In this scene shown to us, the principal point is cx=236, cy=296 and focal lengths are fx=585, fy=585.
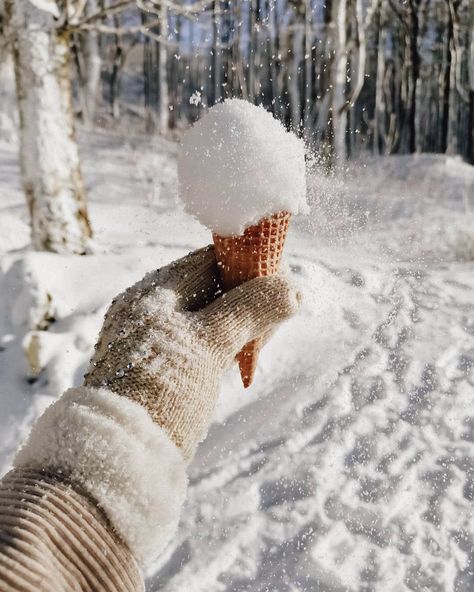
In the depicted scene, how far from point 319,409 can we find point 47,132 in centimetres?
323

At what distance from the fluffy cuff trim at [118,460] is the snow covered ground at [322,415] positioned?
135 centimetres

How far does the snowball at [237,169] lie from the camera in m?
1.30

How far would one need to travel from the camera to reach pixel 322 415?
11.1 ft

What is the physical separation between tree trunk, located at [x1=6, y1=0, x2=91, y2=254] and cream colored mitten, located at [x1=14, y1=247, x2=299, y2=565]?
3.86 metres

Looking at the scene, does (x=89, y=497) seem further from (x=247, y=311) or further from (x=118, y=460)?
(x=247, y=311)

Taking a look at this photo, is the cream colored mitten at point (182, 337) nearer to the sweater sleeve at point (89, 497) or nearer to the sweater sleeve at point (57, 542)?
the sweater sleeve at point (89, 497)

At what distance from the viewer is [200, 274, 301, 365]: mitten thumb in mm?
1242

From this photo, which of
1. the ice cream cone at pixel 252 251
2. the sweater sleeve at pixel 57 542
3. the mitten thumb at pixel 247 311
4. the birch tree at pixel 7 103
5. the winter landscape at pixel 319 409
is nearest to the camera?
the sweater sleeve at pixel 57 542

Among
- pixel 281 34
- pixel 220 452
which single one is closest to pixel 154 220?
pixel 220 452

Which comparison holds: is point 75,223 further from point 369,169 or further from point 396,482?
point 369,169

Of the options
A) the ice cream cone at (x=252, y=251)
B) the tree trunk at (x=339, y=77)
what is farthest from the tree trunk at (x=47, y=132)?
the tree trunk at (x=339, y=77)

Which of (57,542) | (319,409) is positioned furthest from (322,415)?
(57,542)

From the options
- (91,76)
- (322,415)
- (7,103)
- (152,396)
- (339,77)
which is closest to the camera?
(152,396)

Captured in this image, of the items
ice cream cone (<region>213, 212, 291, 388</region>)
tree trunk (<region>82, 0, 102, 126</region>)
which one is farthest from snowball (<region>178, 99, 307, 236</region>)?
tree trunk (<region>82, 0, 102, 126</region>)
